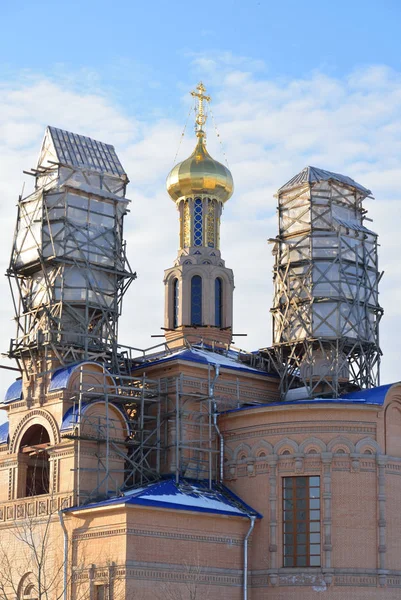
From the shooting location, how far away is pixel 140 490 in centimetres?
3212

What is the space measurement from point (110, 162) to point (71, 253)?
12.8 feet

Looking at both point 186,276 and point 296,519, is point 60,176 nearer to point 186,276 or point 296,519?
point 186,276

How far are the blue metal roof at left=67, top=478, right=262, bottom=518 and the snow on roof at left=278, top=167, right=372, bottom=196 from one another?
10495 mm

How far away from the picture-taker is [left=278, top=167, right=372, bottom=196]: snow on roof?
127 ft

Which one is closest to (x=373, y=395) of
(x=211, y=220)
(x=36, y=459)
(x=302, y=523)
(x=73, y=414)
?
(x=302, y=523)

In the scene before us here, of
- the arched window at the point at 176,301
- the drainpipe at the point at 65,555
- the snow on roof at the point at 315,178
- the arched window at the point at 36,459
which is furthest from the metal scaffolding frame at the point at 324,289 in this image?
the drainpipe at the point at 65,555

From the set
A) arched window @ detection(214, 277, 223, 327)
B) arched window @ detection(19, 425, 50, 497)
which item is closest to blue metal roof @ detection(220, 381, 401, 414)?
arched window @ detection(19, 425, 50, 497)

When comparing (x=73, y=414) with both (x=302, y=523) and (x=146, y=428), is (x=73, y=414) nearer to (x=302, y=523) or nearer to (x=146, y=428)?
(x=146, y=428)

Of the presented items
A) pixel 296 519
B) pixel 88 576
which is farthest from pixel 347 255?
pixel 88 576

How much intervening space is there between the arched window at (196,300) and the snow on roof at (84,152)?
18.2 feet

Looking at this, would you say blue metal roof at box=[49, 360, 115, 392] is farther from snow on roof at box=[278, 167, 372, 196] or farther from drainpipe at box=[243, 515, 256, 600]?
snow on roof at box=[278, 167, 372, 196]

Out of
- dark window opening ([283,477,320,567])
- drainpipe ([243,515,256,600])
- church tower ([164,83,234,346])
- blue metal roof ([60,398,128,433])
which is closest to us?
drainpipe ([243,515,256,600])

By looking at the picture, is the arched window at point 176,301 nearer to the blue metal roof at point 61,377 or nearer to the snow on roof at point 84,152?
the snow on roof at point 84,152

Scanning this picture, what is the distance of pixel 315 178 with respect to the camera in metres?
38.6
